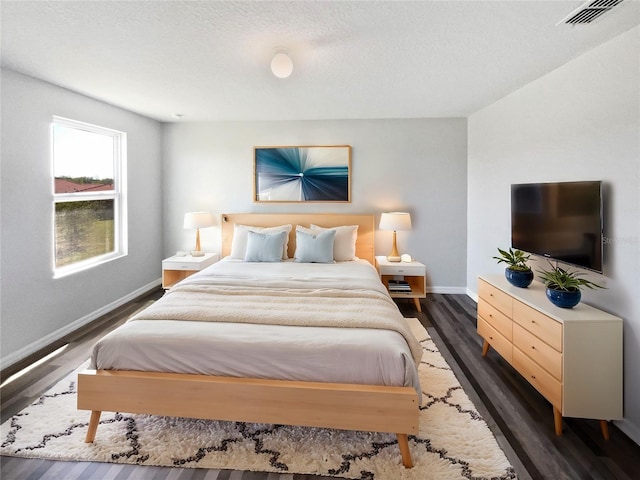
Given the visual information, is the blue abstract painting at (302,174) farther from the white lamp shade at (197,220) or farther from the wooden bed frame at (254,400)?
the wooden bed frame at (254,400)

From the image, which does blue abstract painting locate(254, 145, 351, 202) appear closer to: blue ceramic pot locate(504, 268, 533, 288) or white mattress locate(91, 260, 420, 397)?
blue ceramic pot locate(504, 268, 533, 288)

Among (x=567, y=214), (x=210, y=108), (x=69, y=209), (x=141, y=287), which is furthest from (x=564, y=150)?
(x=141, y=287)

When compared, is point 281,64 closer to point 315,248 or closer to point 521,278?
point 315,248

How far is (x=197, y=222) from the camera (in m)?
4.46

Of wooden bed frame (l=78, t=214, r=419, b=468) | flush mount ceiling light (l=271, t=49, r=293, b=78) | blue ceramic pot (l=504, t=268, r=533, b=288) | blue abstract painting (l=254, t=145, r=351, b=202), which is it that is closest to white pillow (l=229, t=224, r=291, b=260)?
blue abstract painting (l=254, t=145, r=351, b=202)

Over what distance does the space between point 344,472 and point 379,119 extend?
13.3ft

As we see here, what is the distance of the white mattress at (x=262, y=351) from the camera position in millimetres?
1878

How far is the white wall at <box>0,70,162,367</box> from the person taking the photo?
2.78 meters

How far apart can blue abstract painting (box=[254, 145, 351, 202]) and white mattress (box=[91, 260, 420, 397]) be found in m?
2.81

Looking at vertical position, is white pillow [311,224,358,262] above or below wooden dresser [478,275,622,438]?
above

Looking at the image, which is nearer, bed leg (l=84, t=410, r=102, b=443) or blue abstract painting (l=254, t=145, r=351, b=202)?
Result: bed leg (l=84, t=410, r=102, b=443)

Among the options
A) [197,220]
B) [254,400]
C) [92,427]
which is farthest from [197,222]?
[254,400]

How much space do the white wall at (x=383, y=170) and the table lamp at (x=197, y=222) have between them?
35 cm

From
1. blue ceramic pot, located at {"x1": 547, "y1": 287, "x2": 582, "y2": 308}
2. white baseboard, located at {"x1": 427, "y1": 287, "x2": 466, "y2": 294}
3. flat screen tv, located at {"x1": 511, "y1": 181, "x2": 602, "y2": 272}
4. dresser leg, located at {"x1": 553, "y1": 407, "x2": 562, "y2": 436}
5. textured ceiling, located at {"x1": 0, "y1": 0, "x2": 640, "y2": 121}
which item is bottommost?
dresser leg, located at {"x1": 553, "y1": 407, "x2": 562, "y2": 436}
